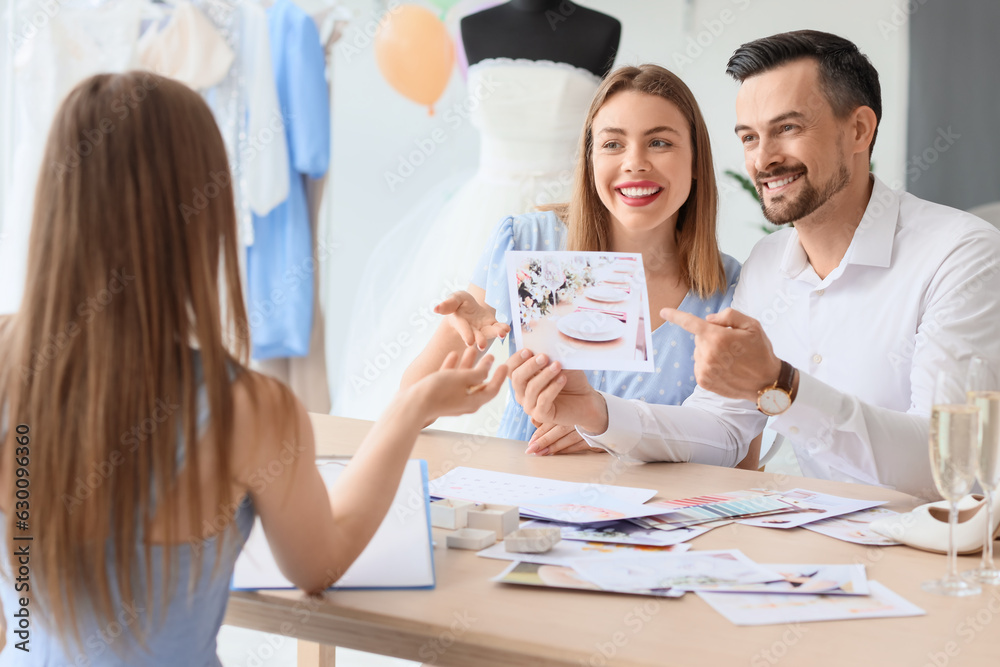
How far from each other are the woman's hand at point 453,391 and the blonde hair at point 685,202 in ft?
3.20

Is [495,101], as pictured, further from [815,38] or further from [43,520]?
[43,520]

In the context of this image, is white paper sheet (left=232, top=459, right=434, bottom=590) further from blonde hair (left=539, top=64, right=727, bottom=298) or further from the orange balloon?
the orange balloon

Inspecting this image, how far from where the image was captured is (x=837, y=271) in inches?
71.7

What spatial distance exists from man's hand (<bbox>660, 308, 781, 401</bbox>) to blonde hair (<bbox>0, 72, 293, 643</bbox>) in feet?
2.67

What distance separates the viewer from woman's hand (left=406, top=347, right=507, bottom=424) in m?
1.04

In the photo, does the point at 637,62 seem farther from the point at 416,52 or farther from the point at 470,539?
the point at 470,539

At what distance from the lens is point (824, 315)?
1840 millimetres

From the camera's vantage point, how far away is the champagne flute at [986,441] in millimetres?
944

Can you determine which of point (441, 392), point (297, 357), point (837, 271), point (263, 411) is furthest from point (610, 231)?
point (297, 357)

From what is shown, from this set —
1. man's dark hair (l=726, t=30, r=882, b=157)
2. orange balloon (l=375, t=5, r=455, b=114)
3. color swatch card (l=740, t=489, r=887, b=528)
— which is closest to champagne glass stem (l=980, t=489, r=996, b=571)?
color swatch card (l=740, t=489, r=887, b=528)

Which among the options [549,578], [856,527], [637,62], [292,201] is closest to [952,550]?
[856,527]

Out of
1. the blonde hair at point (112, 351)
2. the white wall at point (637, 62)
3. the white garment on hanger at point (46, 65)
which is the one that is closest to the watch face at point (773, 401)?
the blonde hair at point (112, 351)

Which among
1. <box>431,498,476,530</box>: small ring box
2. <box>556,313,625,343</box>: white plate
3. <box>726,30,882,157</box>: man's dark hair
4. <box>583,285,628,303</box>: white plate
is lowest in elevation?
<box>431,498,476,530</box>: small ring box

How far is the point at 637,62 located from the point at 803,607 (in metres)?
2.63
